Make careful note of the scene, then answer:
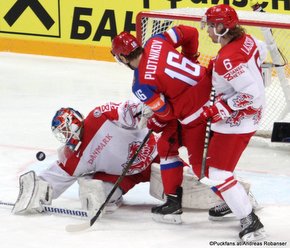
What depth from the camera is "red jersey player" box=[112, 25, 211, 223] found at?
3969mm

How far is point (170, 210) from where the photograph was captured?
4.17 meters

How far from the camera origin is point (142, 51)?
13.2 feet

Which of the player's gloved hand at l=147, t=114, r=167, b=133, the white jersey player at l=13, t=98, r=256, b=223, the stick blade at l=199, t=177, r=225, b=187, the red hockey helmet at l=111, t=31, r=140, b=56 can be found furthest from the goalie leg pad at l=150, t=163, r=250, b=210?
the red hockey helmet at l=111, t=31, r=140, b=56

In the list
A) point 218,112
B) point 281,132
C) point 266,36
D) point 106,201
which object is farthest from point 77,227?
point 266,36

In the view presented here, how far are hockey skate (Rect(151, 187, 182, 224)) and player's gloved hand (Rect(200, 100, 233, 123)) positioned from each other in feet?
1.72

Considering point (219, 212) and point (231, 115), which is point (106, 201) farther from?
point (231, 115)

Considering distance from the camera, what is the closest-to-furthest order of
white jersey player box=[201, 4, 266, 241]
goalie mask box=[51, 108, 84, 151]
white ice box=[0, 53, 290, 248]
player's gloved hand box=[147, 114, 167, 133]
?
white jersey player box=[201, 4, 266, 241]
white ice box=[0, 53, 290, 248]
player's gloved hand box=[147, 114, 167, 133]
goalie mask box=[51, 108, 84, 151]

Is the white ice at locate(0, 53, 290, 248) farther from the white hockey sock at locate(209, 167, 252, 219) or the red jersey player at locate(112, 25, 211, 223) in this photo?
the red jersey player at locate(112, 25, 211, 223)

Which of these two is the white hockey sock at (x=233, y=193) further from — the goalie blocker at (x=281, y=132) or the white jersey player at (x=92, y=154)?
the goalie blocker at (x=281, y=132)

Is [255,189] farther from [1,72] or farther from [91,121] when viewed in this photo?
[1,72]

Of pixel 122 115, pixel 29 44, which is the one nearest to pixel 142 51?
pixel 122 115

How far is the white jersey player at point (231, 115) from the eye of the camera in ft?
12.4

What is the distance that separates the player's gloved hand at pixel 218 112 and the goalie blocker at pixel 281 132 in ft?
5.84

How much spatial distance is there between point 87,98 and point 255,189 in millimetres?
2533
